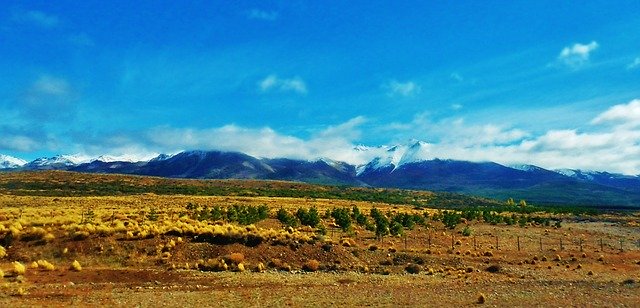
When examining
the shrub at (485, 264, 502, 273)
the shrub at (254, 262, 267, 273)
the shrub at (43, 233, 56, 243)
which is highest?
the shrub at (43, 233, 56, 243)

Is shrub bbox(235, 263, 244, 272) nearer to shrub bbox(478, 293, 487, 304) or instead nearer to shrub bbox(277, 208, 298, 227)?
shrub bbox(478, 293, 487, 304)

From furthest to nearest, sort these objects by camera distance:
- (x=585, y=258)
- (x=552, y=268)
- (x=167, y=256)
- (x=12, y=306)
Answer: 1. (x=585, y=258)
2. (x=552, y=268)
3. (x=167, y=256)
4. (x=12, y=306)

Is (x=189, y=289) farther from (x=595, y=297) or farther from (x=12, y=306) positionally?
(x=595, y=297)

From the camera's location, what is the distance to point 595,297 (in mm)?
29484

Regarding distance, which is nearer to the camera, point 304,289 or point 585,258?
point 304,289

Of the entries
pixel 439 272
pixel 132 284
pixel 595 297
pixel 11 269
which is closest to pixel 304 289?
pixel 132 284

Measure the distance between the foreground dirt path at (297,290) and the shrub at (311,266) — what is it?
1657 millimetres

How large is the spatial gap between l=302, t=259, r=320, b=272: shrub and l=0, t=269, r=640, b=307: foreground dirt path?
166cm

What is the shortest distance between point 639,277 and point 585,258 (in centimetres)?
1202

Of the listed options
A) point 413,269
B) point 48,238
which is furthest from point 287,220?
point 48,238

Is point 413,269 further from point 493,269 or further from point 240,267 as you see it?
point 240,267

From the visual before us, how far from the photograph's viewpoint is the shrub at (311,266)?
3867 centimetres

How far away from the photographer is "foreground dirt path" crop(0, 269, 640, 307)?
26.6 m

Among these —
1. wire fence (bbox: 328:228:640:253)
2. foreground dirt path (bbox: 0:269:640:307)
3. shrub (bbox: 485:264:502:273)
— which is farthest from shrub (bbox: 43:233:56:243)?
shrub (bbox: 485:264:502:273)
